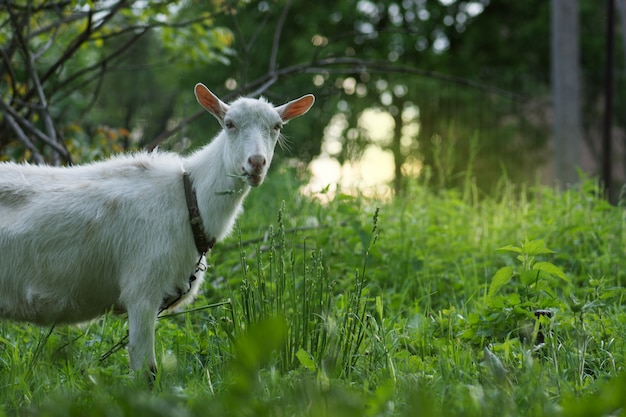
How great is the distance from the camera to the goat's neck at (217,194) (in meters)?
3.51

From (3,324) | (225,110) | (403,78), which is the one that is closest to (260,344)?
(225,110)

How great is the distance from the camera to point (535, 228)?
559 cm

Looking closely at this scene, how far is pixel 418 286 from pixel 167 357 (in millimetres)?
2401

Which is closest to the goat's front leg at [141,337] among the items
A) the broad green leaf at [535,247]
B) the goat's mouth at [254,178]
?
the goat's mouth at [254,178]

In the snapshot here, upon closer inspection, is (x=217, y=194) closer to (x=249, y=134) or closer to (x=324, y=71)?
(x=249, y=134)

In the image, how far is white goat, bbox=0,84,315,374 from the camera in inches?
131

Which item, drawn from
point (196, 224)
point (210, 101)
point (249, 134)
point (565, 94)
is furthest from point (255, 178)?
point (565, 94)

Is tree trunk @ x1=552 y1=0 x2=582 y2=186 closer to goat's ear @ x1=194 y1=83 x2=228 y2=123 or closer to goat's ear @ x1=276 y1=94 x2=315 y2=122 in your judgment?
goat's ear @ x1=276 y1=94 x2=315 y2=122

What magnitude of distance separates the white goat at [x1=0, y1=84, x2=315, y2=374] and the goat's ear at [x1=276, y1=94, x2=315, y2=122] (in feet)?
0.53

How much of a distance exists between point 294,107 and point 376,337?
50.6 inches

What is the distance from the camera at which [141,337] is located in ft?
10.7

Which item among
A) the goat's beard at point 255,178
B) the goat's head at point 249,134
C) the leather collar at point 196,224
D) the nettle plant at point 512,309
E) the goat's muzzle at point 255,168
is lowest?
the nettle plant at point 512,309

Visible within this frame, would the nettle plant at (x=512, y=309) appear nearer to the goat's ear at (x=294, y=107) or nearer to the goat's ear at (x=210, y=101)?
the goat's ear at (x=294, y=107)

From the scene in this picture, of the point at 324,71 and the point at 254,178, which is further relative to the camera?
the point at 324,71
